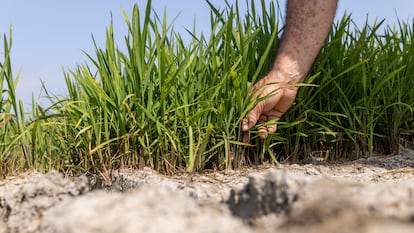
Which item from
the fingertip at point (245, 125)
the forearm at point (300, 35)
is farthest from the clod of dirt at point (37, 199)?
the forearm at point (300, 35)

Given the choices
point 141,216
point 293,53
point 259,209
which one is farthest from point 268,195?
point 293,53

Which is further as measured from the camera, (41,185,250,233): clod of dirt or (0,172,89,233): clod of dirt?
(0,172,89,233): clod of dirt

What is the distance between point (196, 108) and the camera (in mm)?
2340

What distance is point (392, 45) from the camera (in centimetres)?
291

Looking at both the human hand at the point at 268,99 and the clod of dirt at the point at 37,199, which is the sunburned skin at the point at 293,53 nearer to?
the human hand at the point at 268,99

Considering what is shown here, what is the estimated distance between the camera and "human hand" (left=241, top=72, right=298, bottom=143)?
2350 millimetres

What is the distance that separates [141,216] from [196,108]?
1.58m

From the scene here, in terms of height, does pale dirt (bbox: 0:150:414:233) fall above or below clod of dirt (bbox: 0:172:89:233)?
above

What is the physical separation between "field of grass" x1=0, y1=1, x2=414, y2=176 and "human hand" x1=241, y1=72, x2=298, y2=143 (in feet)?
0.17

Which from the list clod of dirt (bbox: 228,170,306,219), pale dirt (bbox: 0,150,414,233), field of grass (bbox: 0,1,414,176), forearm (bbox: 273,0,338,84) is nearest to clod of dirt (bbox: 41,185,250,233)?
pale dirt (bbox: 0,150,414,233)

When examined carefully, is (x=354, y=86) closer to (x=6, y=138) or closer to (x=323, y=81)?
(x=323, y=81)

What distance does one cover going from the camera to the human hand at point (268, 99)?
92.5 inches

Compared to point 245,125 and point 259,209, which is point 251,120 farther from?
point 259,209

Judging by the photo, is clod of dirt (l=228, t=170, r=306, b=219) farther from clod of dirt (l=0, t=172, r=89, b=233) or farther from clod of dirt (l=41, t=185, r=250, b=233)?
clod of dirt (l=0, t=172, r=89, b=233)
